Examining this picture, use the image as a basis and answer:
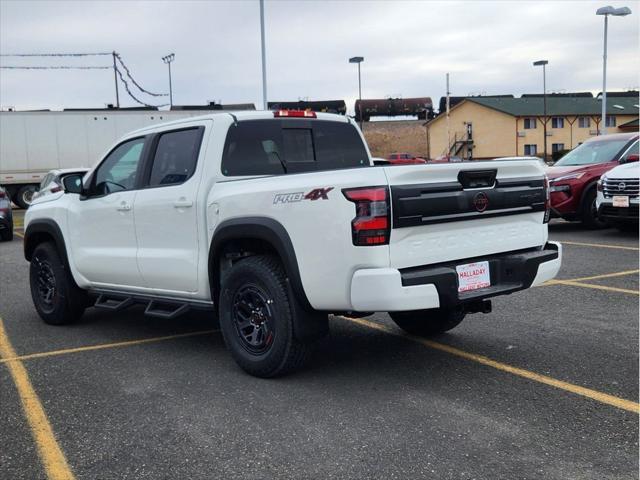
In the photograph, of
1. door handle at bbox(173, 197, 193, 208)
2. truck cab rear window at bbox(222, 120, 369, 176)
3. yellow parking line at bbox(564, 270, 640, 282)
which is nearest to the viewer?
door handle at bbox(173, 197, 193, 208)

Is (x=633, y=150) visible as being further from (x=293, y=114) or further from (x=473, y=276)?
(x=473, y=276)

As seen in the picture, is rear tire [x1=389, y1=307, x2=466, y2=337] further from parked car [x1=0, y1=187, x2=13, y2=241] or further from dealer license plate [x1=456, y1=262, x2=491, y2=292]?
parked car [x1=0, y1=187, x2=13, y2=241]

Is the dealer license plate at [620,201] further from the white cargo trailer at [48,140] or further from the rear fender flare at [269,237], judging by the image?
the white cargo trailer at [48,140]

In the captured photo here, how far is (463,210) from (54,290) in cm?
439

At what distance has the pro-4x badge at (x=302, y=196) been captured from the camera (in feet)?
13.6

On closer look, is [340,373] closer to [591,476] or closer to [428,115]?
[591,476]

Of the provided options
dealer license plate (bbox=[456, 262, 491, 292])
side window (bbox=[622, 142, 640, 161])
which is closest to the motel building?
side window (bbox=[622, 142, 640, 161])

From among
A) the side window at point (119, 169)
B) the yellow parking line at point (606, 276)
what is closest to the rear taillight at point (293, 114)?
the side window at point (119, 169)

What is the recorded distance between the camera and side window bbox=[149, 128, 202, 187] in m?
5.32

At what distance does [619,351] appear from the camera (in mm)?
5234

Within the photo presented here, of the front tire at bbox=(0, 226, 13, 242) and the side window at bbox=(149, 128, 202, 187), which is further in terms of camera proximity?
the front tire at bbox=(0, 226, 13, 242)

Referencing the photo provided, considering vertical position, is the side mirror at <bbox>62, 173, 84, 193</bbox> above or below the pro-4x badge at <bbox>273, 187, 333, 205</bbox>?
above

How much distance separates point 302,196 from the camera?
427 centimetres

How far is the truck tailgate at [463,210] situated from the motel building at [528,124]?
5752 cm
